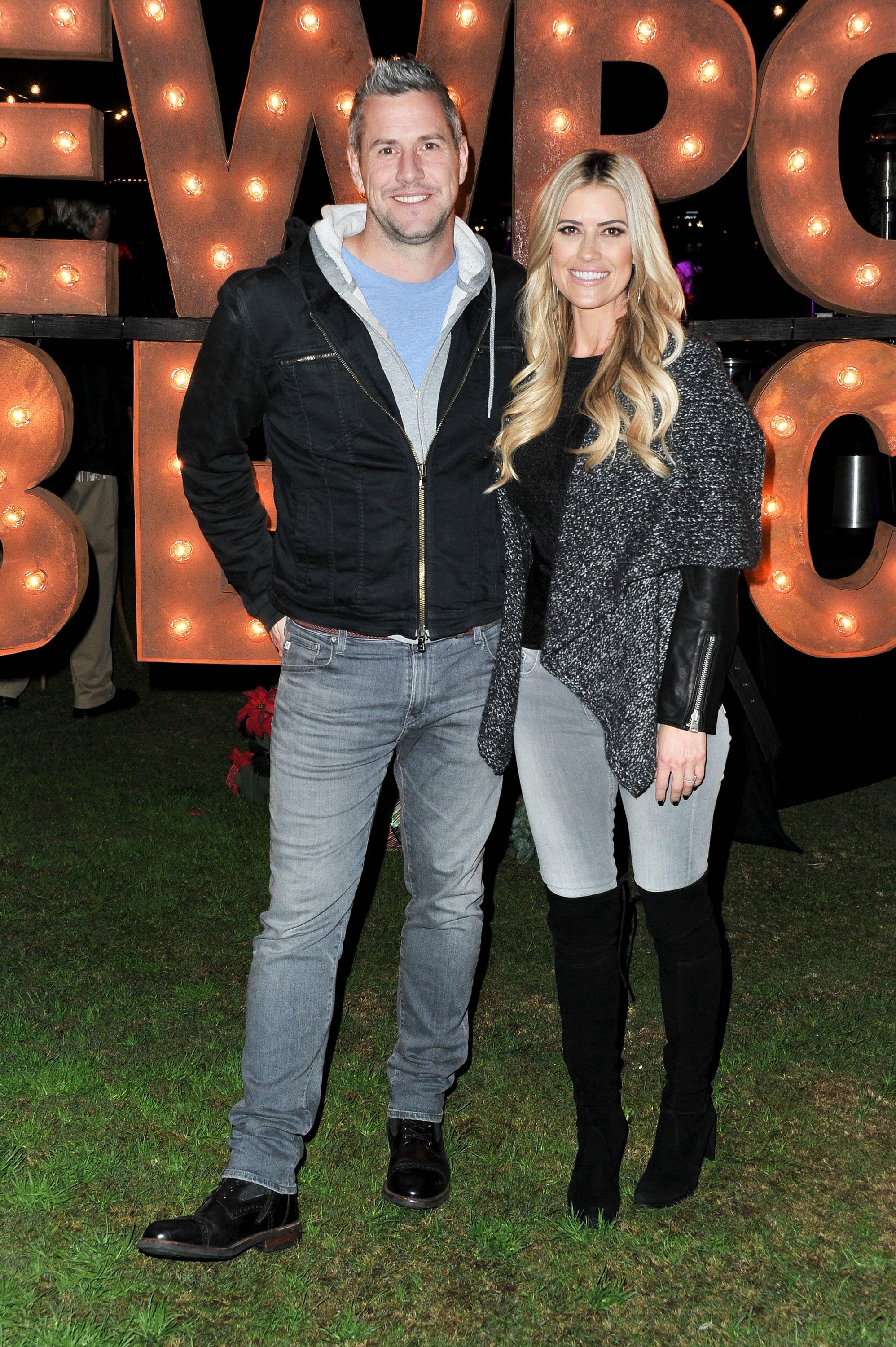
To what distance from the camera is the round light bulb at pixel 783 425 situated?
3664 millimetres

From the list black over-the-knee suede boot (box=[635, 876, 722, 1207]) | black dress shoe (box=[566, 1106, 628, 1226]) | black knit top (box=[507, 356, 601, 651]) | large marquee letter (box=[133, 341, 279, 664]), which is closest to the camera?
black knit top (box=[507, 356, 601, 651])

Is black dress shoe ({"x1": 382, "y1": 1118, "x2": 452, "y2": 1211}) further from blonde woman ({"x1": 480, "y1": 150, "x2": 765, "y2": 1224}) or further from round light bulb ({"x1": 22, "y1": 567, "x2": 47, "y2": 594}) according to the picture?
round light bulb ({"x1": 22, "y1": 567, "x2": 47, "y2": 594})

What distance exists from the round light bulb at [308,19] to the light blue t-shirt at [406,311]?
1.33m

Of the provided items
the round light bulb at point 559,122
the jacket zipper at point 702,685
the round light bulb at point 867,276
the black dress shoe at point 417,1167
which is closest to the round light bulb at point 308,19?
the round light bulb at point 559,122

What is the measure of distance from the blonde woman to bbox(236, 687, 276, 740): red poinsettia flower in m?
2.89

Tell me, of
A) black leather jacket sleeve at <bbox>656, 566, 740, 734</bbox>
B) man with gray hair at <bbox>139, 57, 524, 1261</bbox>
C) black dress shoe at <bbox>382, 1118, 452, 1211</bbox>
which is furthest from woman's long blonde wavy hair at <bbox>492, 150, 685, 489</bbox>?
black dress shoe at <bbox>382, 1118, 452, 1211</bbox>

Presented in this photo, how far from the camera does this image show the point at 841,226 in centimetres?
363

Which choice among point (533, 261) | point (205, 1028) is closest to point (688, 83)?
point (533, 261)

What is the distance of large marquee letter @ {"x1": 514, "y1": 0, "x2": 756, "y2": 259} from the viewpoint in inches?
139

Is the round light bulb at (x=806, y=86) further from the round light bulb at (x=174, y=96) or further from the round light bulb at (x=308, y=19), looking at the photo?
the round light bulb at (x=174, y=96)

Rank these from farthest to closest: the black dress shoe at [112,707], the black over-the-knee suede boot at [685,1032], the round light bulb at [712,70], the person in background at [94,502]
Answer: the black dress shoe at [112,707]
the person in background at [94,502]
the round light bulb at [712,70]
the black over-the-knee suede boot at [685,1032]

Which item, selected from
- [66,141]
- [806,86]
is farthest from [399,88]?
[806,86]

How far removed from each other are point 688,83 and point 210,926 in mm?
3023

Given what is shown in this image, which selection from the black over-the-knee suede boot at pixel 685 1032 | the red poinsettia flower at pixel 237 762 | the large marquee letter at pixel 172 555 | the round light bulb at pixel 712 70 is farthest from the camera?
the red poinsettia flower at pixel 237 762
